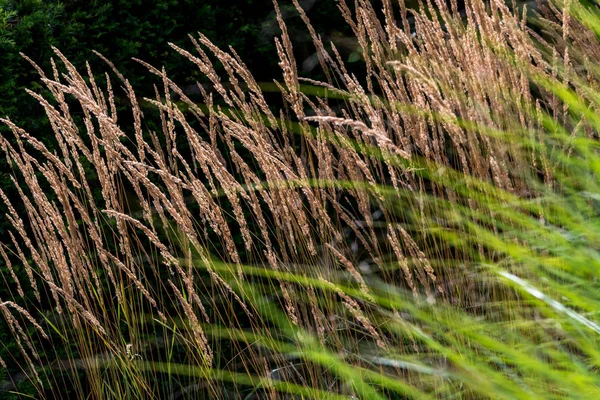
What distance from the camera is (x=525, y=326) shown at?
1746 mm

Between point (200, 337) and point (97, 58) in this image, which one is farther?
point (97, 58)

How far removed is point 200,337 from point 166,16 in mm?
1652

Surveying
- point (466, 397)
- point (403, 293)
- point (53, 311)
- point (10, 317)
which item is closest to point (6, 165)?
point (53, 311)

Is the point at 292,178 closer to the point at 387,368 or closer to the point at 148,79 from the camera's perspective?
the point at 387,368

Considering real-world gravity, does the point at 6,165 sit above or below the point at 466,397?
above

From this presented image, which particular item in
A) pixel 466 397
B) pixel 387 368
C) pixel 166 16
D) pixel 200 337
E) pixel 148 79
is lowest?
pixel 387 368

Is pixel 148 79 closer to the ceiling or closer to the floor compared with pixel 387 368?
closer to the ceiling

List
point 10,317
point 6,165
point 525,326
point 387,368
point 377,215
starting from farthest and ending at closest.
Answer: point 377,215 < point 6,165 < point 387,368 < point 10,317 < point 525,326

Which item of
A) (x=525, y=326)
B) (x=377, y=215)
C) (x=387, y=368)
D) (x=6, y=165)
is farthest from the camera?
(x=377, y=215)

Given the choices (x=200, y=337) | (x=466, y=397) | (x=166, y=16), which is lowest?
(x=466, y=397)

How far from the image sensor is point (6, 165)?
2.83 m

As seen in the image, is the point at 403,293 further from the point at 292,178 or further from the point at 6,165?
the point at 6,165

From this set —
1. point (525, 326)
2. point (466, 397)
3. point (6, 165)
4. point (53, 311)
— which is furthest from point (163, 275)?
point (525, 326)

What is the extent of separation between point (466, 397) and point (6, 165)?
68.9 inches
